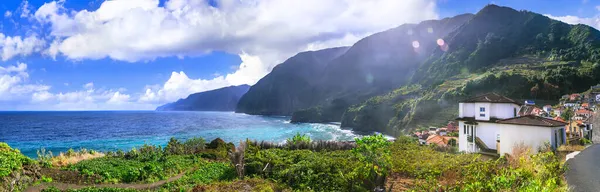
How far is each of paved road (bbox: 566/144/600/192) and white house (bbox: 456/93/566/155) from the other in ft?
10.8

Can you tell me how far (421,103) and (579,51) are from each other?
62.2m

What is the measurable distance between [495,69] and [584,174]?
9842 cm

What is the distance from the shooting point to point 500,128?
2148 centimetres

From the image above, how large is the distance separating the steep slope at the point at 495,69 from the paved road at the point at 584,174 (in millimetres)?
58036

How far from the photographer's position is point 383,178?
11.1 m

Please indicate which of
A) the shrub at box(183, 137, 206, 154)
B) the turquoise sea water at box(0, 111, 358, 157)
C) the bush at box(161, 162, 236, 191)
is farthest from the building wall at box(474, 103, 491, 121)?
the turquoise sea water at box(0, 111, 358, 157)

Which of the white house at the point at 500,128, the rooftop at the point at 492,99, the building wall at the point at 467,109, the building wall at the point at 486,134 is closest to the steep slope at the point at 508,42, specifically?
the rooftop at the point at 492,99

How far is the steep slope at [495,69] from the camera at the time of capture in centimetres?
7356

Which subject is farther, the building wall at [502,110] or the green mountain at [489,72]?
the green mountain at [489,72]

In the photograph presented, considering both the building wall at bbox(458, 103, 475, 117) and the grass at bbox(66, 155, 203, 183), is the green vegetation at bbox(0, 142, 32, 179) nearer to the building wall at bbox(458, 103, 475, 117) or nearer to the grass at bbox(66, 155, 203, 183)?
the grass at bbox(66, 155, 203, 183)

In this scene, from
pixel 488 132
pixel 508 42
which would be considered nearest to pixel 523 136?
pixel 488 132

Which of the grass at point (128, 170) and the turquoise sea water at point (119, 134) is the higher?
the grass at point (128, 170)

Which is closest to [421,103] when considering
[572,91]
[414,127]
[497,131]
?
[414,127]

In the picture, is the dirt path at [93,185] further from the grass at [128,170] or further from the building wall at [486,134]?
the building wall at [486,134]
